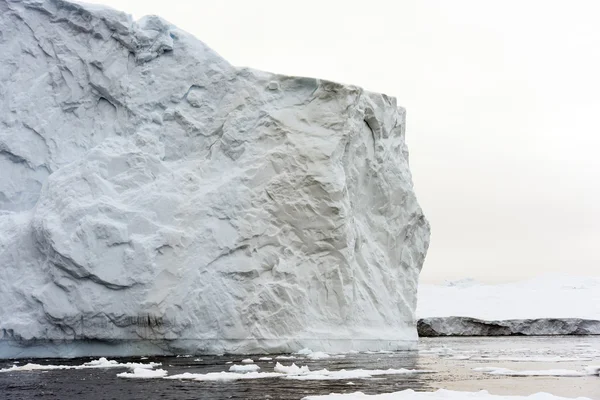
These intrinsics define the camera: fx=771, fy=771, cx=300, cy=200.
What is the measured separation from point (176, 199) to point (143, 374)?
5.34 m

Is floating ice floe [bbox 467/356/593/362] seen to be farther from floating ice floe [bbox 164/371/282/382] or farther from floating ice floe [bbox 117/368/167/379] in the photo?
floating ice floe [bbox 117/368/167/379]

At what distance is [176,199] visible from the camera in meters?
15.5

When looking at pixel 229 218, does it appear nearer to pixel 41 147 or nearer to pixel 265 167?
pixel 265 167

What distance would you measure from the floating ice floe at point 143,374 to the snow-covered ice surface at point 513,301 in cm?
1898

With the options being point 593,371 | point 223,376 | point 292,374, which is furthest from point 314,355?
point 593,371

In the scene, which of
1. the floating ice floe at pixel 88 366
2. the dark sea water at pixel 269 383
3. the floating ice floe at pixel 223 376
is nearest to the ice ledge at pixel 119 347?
the dark sea water at pixel 269 383

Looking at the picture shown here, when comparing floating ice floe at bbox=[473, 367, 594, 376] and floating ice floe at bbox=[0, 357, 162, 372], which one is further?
floating ice floe at bbox=[0, 357, 162, 372]

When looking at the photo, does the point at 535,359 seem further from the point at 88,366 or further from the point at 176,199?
the point at 88,366

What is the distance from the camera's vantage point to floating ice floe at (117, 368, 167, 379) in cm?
1064

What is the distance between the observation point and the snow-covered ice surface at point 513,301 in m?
30.1

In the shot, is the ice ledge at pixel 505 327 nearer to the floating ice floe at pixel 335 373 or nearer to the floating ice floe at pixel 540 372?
the floating ice floe at pixel 540 372

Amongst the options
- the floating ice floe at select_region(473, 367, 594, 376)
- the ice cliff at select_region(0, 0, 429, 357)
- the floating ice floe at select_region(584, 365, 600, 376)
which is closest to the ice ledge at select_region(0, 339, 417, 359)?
the ice cliff at select_region(0, 0, 429, 357)

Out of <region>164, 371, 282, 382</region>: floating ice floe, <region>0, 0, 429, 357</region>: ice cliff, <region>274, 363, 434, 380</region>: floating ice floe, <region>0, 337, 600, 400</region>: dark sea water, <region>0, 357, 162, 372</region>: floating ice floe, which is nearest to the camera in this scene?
<region>0, 337, 600, 400</region>: dark sea water

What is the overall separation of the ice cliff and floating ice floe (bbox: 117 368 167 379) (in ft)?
11.1
